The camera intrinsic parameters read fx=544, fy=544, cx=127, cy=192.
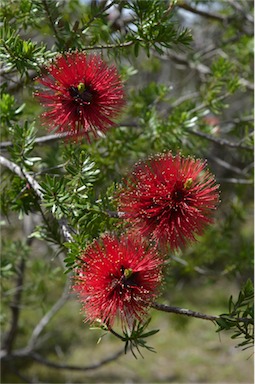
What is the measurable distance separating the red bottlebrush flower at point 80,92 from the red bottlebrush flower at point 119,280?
10.4 inches

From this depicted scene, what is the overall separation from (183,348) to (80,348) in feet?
2.59

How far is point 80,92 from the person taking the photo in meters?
1.07

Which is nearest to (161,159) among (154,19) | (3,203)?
(154,19)

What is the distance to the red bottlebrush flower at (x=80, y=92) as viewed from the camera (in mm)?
1072

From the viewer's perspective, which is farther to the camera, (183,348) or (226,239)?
(183,348)

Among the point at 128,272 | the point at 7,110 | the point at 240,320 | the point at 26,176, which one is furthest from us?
the point at 7,110

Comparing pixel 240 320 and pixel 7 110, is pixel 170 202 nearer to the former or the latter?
pixel 240 320

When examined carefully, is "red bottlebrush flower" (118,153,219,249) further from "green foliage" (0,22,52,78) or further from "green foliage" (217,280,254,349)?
"green foliage" (0,22,52,78)

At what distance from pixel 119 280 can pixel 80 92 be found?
1.22 ft

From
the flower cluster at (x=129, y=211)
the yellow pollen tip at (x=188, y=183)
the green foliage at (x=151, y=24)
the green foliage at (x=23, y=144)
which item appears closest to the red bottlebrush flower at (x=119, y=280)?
the flower cluster at (x=129, y=211)

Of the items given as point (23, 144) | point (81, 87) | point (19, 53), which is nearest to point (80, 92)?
point (81, 87)

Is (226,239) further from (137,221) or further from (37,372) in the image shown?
(37,372)

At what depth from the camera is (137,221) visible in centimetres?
104

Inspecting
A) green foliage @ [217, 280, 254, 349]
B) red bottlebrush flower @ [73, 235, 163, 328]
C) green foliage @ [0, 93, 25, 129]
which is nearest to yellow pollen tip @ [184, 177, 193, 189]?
red bottlebrush flower @ [73, 235, 163, 328]
